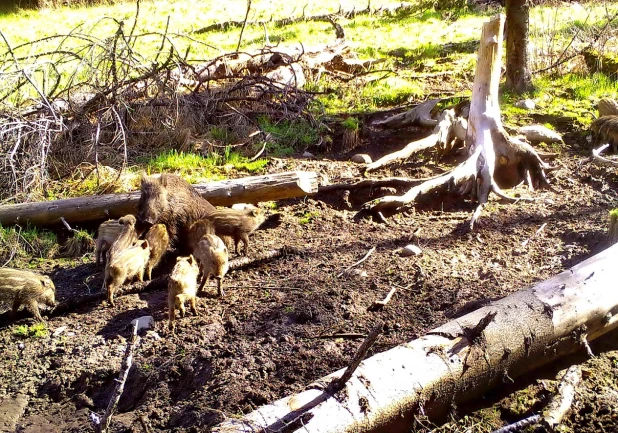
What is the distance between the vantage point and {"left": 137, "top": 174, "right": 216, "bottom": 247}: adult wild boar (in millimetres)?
6008

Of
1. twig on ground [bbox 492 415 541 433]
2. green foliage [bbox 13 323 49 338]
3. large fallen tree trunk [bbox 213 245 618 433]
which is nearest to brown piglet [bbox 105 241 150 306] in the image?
green foliage [bbox 13 323 49 338]

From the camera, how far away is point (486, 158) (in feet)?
24.0

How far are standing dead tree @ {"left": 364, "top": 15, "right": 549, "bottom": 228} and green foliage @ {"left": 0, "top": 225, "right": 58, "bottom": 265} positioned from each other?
2945mm

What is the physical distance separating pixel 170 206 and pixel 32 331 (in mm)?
1591

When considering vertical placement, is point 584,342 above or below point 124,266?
below

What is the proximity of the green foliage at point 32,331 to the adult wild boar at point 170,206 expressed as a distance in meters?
1.26

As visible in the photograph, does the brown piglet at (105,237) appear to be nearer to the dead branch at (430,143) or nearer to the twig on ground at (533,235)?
the dead branch at (430,143)

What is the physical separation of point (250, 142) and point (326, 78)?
3.13 m

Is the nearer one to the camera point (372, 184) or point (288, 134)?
point (372, 184)

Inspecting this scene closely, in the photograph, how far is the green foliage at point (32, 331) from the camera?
5020mm

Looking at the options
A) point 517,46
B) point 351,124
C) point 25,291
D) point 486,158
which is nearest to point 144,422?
point 25,291

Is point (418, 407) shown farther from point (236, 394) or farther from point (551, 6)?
point (551, 6)

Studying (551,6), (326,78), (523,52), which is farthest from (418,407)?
(551,6)

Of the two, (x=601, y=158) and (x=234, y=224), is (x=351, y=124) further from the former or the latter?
(x=234, y=224)
